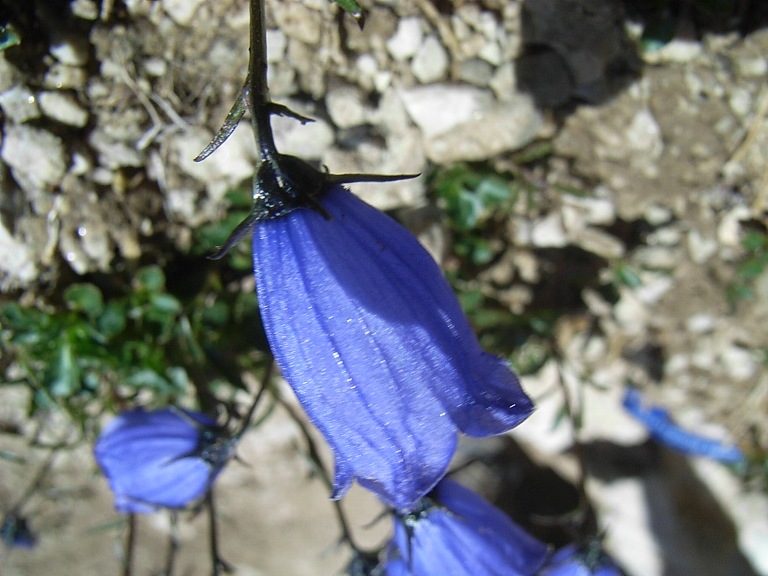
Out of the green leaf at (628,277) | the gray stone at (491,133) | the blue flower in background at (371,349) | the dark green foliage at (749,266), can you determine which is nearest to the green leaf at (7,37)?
the blue flower in background at (371,349)

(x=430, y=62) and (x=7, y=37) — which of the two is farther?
(x=430, y=62)

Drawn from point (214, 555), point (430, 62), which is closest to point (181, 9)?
point (430, 62)

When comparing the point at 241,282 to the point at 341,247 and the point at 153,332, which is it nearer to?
the point at 153,332

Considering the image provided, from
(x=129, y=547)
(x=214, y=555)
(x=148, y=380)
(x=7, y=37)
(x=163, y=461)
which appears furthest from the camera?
(x=148, y=380)

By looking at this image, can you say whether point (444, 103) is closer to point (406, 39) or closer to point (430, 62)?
point (430, 62)

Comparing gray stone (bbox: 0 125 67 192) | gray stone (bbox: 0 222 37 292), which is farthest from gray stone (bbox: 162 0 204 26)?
gray stone (bbox: 0 222 37 292)
